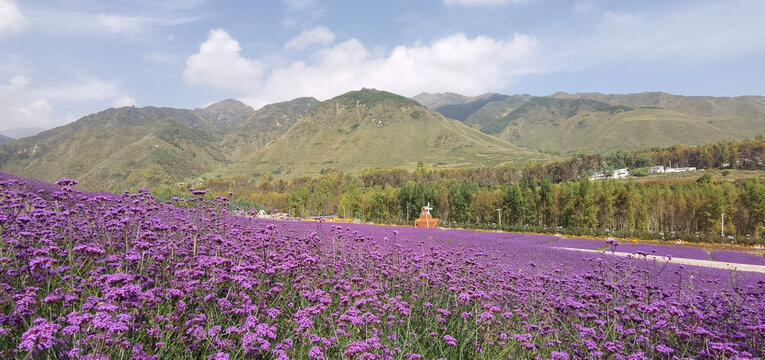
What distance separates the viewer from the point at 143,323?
12.5 ft

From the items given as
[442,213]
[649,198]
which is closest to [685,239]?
[649,198]

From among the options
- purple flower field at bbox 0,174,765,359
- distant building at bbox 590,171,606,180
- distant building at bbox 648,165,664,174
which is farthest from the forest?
distant building at bbox 590,171,606,180

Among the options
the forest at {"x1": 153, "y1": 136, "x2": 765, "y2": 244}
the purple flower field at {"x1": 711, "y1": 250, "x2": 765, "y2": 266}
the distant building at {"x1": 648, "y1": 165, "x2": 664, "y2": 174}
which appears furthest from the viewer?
the distant building at {"x1": 648, "y1": 165, "x2": 664, "y2": 174}

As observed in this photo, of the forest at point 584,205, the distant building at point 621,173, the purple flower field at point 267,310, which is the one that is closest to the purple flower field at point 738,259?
the forest at point 584,205

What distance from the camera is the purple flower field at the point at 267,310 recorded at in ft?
11.1

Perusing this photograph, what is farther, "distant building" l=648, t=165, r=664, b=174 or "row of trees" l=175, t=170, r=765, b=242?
"distant building" l=648, t=165, r=664, b=174

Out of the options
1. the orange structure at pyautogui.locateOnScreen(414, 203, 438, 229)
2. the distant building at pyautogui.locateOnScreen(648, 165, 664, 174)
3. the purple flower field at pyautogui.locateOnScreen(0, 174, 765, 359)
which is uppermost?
the distant building at pyautogui.locateOnScreen(648, 165, 664, 174)

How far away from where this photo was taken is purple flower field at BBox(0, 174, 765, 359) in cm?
339

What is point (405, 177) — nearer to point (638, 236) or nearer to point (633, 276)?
point (638, 236)

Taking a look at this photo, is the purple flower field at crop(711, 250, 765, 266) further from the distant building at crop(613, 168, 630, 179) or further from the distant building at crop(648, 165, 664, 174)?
the distant building at crop(648, 165, 664, 174)

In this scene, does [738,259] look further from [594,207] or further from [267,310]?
[267,310]

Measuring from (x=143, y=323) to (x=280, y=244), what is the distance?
3.86 metres

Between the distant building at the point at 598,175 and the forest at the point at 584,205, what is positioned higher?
the distant building at the point at 598,175

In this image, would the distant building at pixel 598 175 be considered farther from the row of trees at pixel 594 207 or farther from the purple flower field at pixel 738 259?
the purple flower field at pixel 738 259
